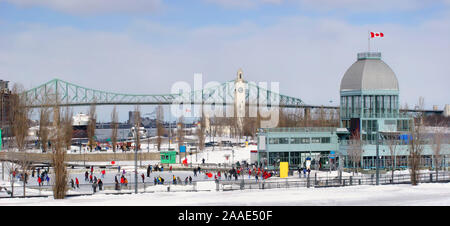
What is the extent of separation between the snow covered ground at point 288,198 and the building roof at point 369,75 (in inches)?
1000

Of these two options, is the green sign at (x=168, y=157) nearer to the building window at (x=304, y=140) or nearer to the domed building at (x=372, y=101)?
the building window at (x=304, y=140)

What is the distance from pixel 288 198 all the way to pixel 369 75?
33.3m

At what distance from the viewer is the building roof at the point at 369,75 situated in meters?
63.3

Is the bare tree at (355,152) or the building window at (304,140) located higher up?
the building window at (304,140)

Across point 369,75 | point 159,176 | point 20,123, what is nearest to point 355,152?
point 369,75

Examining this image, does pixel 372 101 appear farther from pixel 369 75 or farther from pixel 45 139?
pixel 45 139

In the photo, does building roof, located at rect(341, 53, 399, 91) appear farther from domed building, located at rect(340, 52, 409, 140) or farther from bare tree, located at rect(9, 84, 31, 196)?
bare tree, located at rect(9, 84, 31, 196)

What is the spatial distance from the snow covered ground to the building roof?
25.4 meters

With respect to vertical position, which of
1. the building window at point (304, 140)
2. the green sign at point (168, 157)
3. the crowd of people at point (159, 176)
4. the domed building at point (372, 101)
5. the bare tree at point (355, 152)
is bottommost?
the crowd of people at point (159, 176)

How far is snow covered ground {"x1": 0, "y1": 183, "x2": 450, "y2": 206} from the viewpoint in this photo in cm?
3100

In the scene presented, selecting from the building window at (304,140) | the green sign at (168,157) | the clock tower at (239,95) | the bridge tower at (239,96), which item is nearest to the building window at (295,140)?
the building window at (304,140)

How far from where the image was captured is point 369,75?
63.4m
